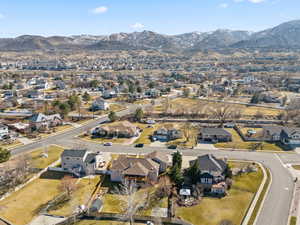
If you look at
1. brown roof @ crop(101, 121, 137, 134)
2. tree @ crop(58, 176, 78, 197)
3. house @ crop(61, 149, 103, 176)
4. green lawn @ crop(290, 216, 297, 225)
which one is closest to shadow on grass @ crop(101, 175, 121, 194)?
house @ crop(61, 149, 103, 176)

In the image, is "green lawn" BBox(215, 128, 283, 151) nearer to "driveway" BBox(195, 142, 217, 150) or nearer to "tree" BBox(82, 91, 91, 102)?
"driveway" BBox(195, 142, 217, 150)

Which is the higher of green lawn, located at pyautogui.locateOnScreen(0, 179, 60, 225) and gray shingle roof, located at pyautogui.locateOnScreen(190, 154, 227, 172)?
gray shingle roof, located at pyautogui.locateOnScreen(190, 154, 227, 172)

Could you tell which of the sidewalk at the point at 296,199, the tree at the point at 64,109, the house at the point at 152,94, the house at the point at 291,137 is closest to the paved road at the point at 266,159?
the sidewalk at the point at 296,199

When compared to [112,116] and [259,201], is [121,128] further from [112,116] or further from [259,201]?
[259,201]

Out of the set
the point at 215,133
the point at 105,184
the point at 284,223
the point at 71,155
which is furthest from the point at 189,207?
the point at 215,133

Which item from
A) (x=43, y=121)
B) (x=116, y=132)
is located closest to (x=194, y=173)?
(x=116, y=132)

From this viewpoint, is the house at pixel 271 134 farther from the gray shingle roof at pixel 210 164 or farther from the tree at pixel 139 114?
the tree at pixel 139 114
